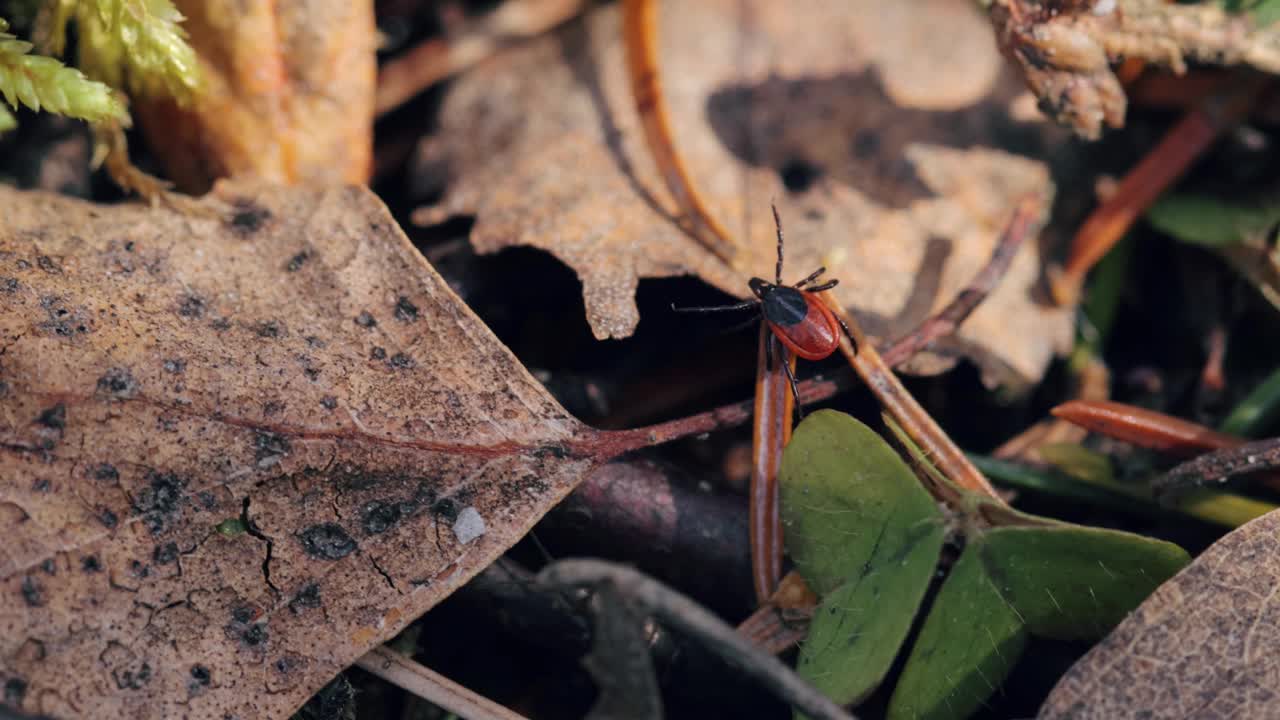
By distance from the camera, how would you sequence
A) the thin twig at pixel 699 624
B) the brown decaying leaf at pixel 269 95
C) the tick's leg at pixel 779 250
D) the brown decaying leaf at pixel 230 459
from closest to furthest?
the thin twig at pixel 699 624
the brown decaying leaf at pixel 230 459
the brown decaying leaf at pixel 269 95
the tick's leg at pixel 779 250

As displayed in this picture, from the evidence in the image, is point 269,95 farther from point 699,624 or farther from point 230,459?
point 699,624

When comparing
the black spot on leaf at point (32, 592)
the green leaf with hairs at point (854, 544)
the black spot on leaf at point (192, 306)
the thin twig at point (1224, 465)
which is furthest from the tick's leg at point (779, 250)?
the black spot on leaf at point (32, 592)

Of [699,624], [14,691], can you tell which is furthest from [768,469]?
[14,691]

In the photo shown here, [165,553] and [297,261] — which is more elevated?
[297,261]

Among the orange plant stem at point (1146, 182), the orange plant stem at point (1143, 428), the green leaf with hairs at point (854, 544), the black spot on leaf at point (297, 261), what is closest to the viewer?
the green leaf with hairs at point (854, 544)

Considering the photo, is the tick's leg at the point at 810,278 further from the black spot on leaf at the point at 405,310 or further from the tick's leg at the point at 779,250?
the black spot on leaf at the point at 405,310

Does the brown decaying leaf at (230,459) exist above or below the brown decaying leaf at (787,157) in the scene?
below
